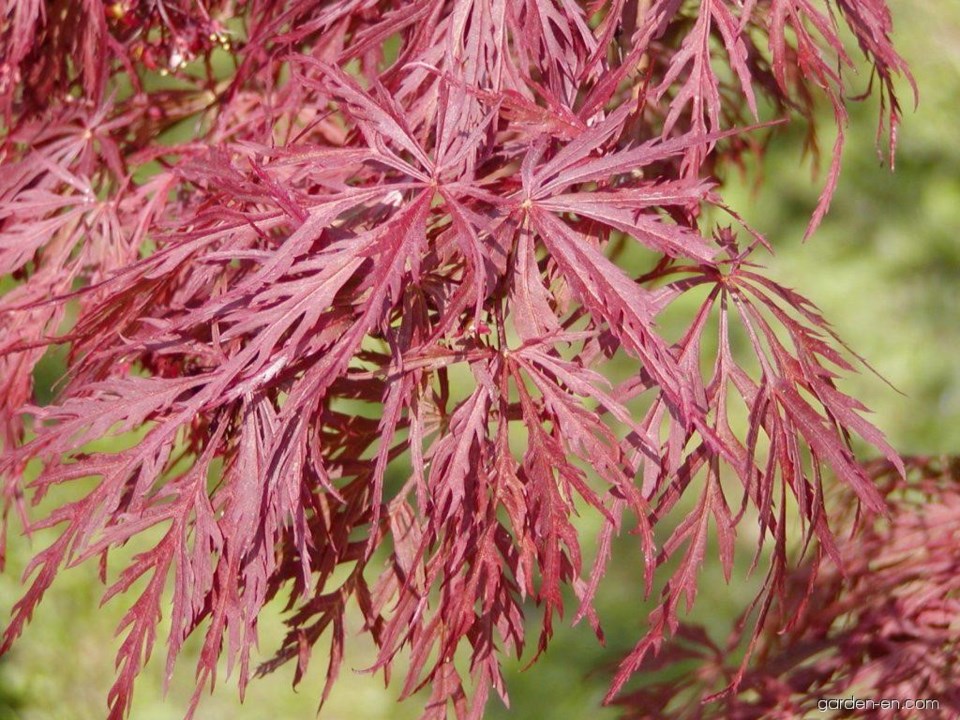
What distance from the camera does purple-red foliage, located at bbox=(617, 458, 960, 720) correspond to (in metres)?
1.61

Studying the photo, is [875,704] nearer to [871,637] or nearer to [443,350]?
[871,637]

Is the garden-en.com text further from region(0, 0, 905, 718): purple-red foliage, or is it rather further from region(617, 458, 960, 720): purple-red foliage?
region(0, 0, 905, 718): purple-red foliage

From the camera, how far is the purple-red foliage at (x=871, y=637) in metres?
1.61

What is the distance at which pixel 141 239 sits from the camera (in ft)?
4.83

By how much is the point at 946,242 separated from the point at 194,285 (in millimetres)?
2884

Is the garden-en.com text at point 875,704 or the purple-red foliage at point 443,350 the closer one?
the purple-red foliage at point 443,350

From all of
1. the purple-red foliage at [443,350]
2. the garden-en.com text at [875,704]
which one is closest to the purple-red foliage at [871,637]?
the garden-en.com text at [875,704]

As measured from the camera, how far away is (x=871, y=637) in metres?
1.70

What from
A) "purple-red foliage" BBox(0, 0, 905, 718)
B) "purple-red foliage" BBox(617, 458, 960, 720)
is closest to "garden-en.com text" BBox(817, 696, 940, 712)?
"purple-red foliage" BBox(617, 458, 960, 720)

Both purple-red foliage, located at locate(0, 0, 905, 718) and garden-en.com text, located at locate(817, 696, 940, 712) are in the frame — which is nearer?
purple-red foliage, located at locate(0, 0, 905, 718)

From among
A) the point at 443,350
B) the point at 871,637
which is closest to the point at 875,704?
the point at 871,637

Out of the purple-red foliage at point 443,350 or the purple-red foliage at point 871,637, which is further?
the purple-red foliage at point 871,637

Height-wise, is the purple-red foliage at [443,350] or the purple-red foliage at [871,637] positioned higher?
the purple-red foliage at [443,350]

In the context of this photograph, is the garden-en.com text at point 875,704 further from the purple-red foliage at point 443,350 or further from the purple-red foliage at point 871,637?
the purple-red foliage at point 443,350
